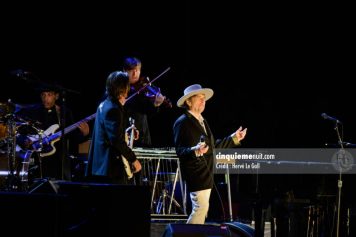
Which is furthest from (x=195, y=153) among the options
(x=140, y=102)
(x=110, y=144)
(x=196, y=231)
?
(x=196, y=231)

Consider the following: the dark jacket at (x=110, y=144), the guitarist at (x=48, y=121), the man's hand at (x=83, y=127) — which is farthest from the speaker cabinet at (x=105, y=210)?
the guitarist at (x=48, y=121)

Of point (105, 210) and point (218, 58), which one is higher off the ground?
point (218, 58)

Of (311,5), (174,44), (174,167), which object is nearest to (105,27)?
(174,44)

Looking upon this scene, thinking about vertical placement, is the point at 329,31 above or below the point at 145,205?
above

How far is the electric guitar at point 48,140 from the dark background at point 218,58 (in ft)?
3.96

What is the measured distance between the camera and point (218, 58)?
1119cm

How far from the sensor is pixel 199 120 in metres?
6.78

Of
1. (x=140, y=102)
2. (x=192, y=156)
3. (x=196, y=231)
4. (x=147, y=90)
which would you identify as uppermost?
(x=147, y=90)

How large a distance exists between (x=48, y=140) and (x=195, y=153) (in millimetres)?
3129

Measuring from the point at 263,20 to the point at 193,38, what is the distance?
1.57m

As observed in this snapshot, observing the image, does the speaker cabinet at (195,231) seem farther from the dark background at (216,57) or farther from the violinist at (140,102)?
the dark background at (216,57)

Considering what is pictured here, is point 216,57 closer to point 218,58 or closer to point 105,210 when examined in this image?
point 218,58

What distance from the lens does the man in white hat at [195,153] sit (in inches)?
253

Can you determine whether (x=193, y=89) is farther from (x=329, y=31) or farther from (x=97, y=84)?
(x=329, y=31)
